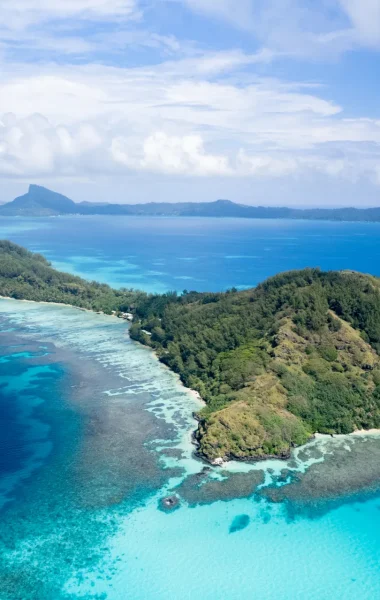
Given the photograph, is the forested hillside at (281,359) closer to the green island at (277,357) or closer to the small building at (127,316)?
the green island at (277,357)

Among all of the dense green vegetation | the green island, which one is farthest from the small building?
the green island

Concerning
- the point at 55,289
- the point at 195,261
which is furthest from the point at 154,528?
the point at 195,261

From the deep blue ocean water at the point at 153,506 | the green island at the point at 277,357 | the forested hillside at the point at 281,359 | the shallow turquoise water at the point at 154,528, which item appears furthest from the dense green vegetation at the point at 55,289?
the shallow turquoise water at the point at 154,528

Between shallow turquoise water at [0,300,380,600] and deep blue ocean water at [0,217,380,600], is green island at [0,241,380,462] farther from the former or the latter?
shallow turquoise water at [0,300,380,600]

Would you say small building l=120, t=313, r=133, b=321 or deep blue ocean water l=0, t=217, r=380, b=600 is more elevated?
small building l=120, t=313, r=133, b=321

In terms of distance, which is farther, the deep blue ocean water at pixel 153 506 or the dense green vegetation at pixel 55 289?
the dense green vegetation at pixel 55 289

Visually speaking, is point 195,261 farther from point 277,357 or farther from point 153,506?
point 153,506
